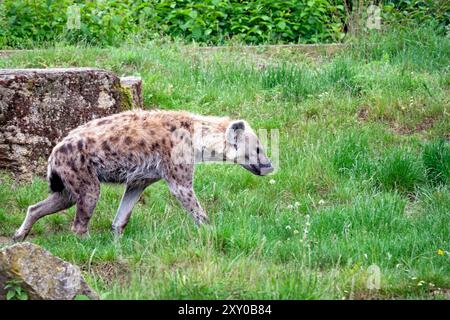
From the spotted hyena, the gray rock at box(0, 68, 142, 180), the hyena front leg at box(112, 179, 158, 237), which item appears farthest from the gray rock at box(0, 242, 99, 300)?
the gray rock at box(0, 68, 142, 180)

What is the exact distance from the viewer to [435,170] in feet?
22.3

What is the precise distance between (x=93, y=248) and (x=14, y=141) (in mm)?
1606

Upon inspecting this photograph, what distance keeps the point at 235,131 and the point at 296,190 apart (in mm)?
776

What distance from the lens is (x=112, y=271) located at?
Answer: 529cm

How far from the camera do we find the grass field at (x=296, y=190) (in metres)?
4.88

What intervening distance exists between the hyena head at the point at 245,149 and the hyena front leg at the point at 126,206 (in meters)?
0.62

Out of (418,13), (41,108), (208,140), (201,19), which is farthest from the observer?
(201,19)

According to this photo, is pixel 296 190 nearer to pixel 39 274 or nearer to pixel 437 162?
pixel 437 162

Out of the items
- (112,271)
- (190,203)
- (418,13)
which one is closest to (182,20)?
(418,13)

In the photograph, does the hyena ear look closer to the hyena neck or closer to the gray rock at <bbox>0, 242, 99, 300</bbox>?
the hyena neck

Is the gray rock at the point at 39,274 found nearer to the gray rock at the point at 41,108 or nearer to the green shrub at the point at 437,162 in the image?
the gray rock at the point at 41,108

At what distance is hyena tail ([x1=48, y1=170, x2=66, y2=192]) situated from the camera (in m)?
5.84

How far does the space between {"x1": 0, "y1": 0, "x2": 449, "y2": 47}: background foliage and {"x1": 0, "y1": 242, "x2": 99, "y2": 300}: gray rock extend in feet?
17.7
